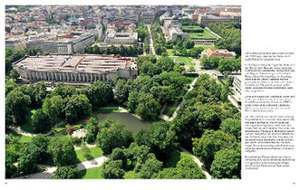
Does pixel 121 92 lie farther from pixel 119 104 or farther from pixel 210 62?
pixel 210 62

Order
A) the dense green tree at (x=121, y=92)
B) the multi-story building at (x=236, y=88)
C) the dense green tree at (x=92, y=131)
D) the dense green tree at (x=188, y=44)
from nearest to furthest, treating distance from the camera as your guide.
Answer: the dense green tree at (x=92, y=131), the dense green tree at (x=121, y=92), the multi-story building at (x=236, y=88), the dense green tree at (x=188, y=44)

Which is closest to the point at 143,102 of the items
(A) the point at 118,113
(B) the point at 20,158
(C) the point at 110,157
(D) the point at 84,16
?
(A) the point at 118,113

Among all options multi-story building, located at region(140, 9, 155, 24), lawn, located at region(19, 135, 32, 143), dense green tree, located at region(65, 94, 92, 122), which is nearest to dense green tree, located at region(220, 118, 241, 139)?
dense green tree, located at region(65, 94, 92, 122)

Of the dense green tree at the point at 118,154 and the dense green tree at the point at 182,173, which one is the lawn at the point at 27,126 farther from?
the dense green tree at the point at 182,173

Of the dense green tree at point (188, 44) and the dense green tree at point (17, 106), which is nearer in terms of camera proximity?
the dense green tree at point (17, 106)

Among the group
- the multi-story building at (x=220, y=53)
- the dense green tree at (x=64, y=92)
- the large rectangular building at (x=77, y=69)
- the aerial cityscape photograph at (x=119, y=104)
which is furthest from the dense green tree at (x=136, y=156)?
the multi-story building at (x=220, y=53)

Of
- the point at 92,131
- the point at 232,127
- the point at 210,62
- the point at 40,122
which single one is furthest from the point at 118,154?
the point at 210,62
